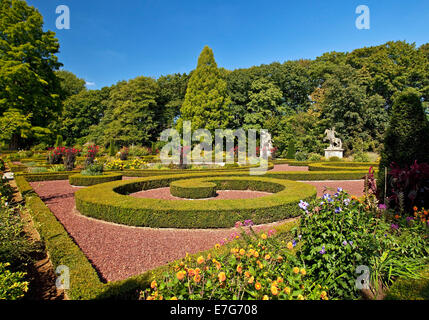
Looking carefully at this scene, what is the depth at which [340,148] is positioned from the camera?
2283cm

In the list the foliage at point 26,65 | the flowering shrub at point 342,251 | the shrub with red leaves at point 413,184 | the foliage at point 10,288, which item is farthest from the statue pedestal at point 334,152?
the foliage at point 26,65

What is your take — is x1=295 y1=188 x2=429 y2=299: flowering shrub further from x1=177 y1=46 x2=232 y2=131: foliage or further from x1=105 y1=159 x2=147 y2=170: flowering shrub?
x1=177 y1=46 x2=232 y2=131: foliage

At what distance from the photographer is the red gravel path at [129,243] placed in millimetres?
3396

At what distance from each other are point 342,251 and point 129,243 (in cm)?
342

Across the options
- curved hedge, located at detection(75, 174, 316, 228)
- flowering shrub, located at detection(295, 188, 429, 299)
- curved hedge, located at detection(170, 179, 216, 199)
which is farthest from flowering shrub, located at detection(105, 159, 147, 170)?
flowering shrub, located at detection(295, 188, 429, 299)

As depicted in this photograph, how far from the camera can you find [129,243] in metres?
4.19

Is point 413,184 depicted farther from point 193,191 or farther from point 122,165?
point 122,165

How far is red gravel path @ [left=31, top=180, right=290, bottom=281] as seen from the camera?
11.1ft

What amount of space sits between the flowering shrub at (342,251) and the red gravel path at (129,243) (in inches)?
80.7

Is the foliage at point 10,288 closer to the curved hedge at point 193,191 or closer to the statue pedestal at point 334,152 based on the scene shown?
the curved hedge at point 193,191

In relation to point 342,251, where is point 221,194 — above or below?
below

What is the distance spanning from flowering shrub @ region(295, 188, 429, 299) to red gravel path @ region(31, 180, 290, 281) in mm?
2051

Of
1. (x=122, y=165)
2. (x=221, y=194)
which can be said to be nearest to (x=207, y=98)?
(x=122, y=165)
